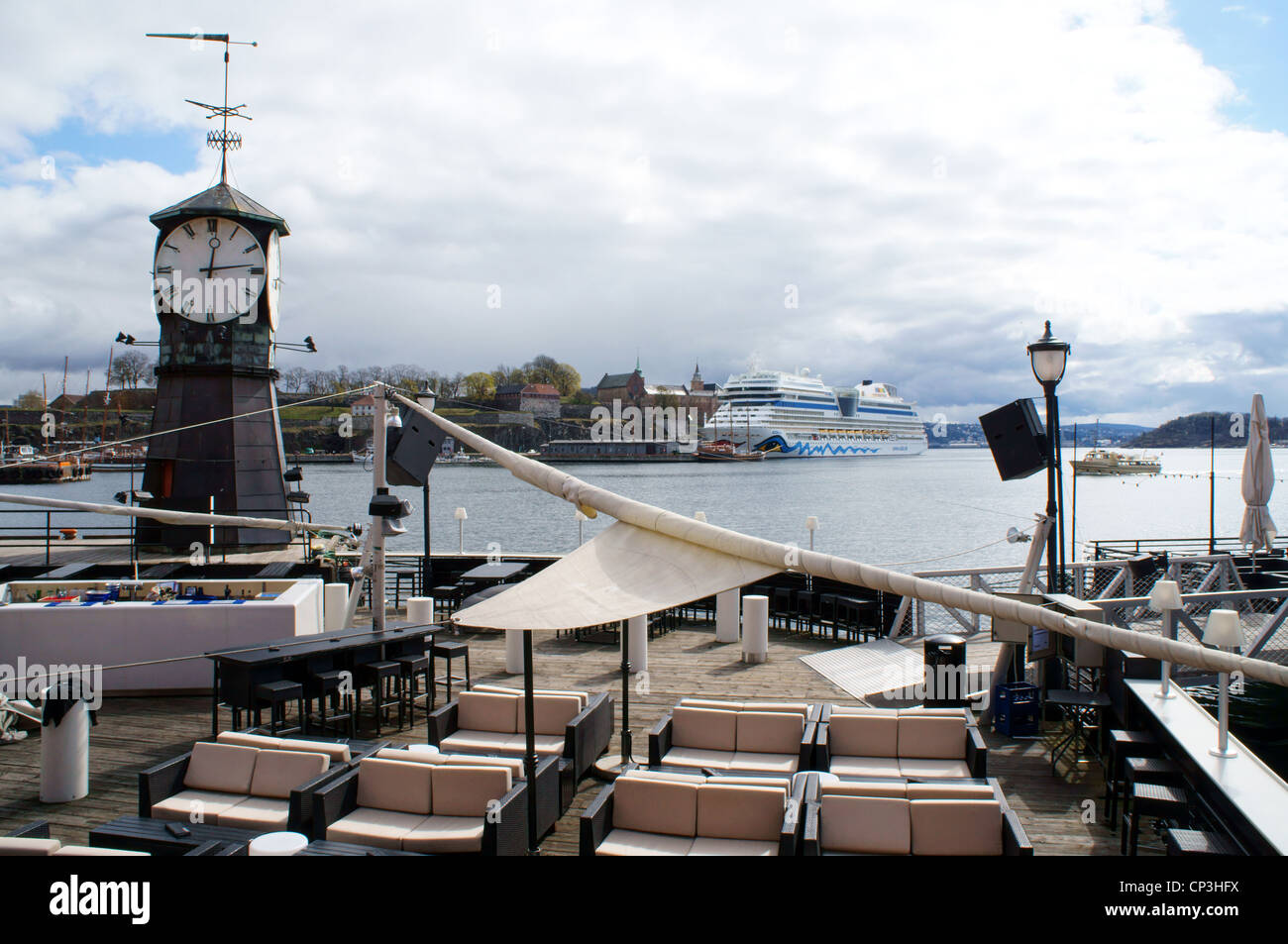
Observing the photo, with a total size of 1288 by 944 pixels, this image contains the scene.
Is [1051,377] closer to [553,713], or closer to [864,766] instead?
[864,766]

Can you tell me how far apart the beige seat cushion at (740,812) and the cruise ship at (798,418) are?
107565 mm

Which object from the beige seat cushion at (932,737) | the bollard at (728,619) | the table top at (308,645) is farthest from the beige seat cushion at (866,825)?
the bollard at (728,619)

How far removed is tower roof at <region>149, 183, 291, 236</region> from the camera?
1878 centimetres

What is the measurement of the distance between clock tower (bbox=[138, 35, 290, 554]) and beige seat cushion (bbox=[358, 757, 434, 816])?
624 inches

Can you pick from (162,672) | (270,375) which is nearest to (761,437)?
(270,375)

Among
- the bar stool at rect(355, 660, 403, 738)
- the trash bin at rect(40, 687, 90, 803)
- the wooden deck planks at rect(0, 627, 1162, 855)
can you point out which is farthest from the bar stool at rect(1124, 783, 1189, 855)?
the trash bin at rect(40, 687, 90, 803)

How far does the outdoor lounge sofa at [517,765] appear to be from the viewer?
17.7 feet

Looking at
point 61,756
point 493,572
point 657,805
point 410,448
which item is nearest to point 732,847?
point 657,805

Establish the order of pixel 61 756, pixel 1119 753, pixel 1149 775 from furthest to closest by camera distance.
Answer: pixel 61 756, pixel 1119 753, pixel 1149 775

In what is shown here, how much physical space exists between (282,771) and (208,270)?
1714 centimetres

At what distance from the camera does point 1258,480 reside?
1447 cm
